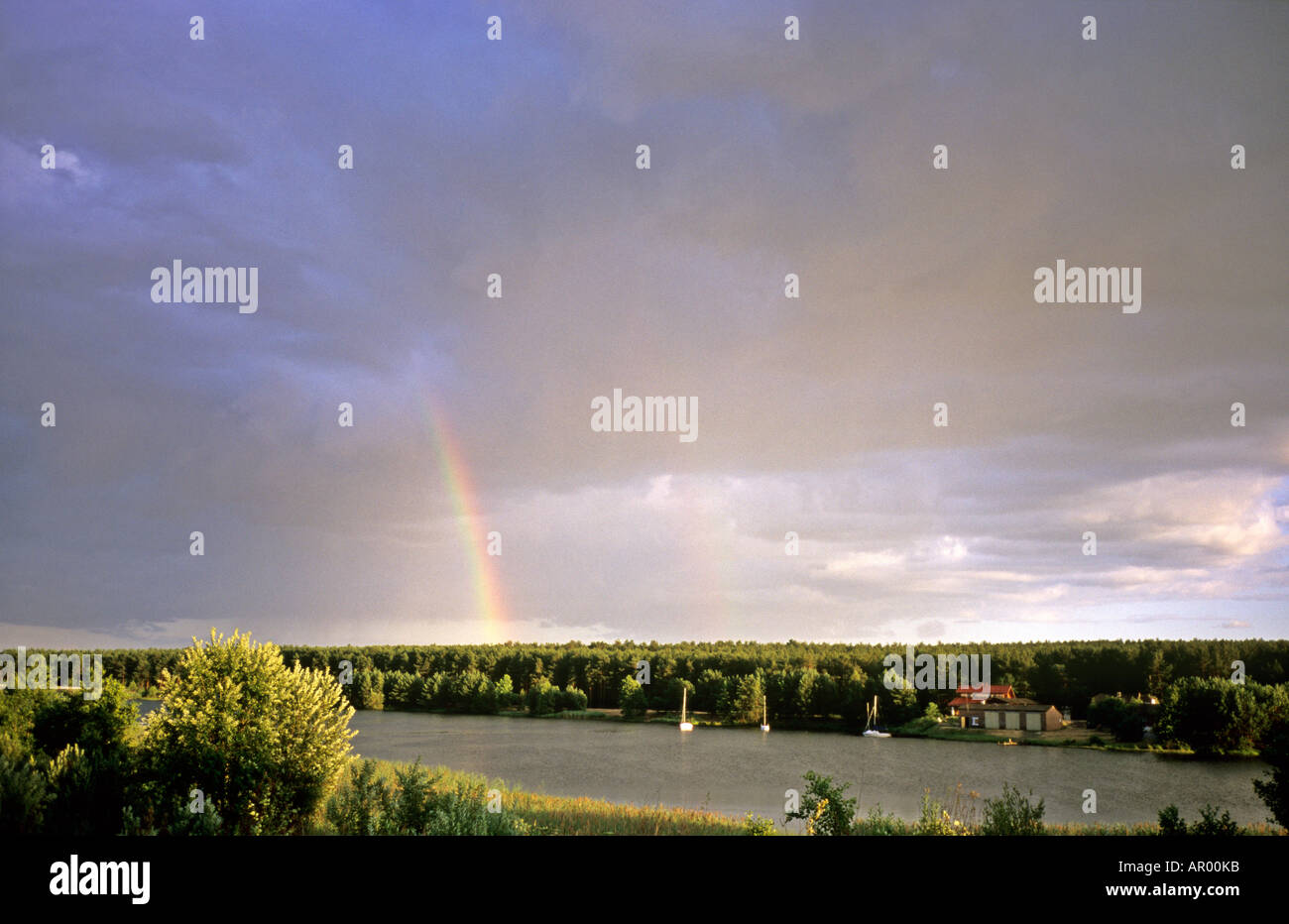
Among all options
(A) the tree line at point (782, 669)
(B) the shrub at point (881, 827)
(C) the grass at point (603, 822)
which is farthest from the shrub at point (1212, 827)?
(A) the tree line at point (782, 669)

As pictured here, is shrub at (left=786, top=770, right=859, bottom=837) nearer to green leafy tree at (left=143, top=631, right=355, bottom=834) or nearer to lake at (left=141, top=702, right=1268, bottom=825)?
green leafy tree at (left=143, top=631, right=355, bottom=834)

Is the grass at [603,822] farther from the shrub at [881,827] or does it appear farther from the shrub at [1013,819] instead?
the shrub at [1013,819]

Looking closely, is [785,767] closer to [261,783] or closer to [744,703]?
[744,703]

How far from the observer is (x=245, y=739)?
19672 mm

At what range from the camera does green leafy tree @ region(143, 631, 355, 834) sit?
1928 centimetres

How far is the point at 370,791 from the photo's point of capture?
17.9 metres

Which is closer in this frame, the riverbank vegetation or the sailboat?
the riverbank vegetation

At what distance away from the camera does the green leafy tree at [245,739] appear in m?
19.3

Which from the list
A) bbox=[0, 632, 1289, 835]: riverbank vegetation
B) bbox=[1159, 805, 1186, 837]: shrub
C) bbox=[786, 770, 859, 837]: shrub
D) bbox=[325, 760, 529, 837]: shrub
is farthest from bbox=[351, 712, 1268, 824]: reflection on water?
bbox=[1159, 805, 1186, 837]: shrub

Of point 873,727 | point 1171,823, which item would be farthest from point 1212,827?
point 873,727

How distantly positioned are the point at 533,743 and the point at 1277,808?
76.0m

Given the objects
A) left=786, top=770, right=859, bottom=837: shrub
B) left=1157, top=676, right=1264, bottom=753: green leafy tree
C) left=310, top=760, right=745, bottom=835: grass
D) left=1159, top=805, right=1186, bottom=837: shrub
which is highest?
left=1159, top=805, right=1186, bottom=837: shrub
